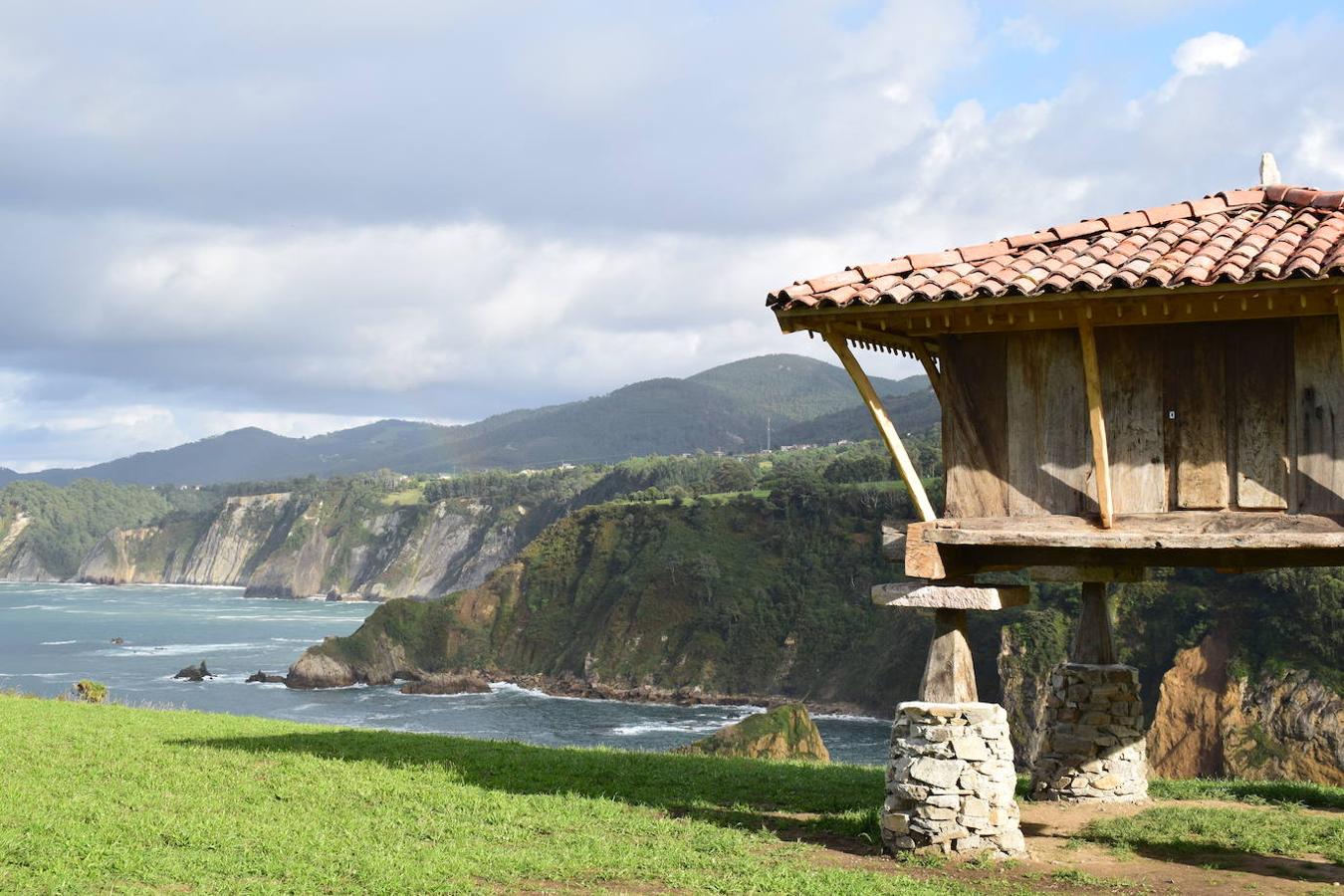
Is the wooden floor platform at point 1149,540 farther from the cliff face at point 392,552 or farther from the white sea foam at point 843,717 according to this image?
the cliff face at point 392,552

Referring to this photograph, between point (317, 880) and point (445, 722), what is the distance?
66916mm

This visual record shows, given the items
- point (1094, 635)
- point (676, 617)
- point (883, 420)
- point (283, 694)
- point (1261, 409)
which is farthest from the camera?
point (676, 617)

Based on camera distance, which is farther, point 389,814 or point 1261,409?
point 389,814

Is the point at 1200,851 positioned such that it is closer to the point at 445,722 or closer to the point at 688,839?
the point at 688,839

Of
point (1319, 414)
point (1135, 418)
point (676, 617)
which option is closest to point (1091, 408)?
point (1135, 418)

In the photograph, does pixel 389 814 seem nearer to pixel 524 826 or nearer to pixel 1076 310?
pixel 524 826

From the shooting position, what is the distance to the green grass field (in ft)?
31.8

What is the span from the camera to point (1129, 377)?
430 inches

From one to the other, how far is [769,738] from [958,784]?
15.6 metres

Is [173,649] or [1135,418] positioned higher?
[1135,418]

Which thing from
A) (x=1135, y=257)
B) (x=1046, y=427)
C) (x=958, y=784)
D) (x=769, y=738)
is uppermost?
(x=1135, y=257)

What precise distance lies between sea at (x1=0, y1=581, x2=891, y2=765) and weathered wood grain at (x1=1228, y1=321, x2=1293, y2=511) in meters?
36.1

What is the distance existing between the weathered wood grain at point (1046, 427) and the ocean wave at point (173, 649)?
10646 cm

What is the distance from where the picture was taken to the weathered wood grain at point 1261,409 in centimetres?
1041
